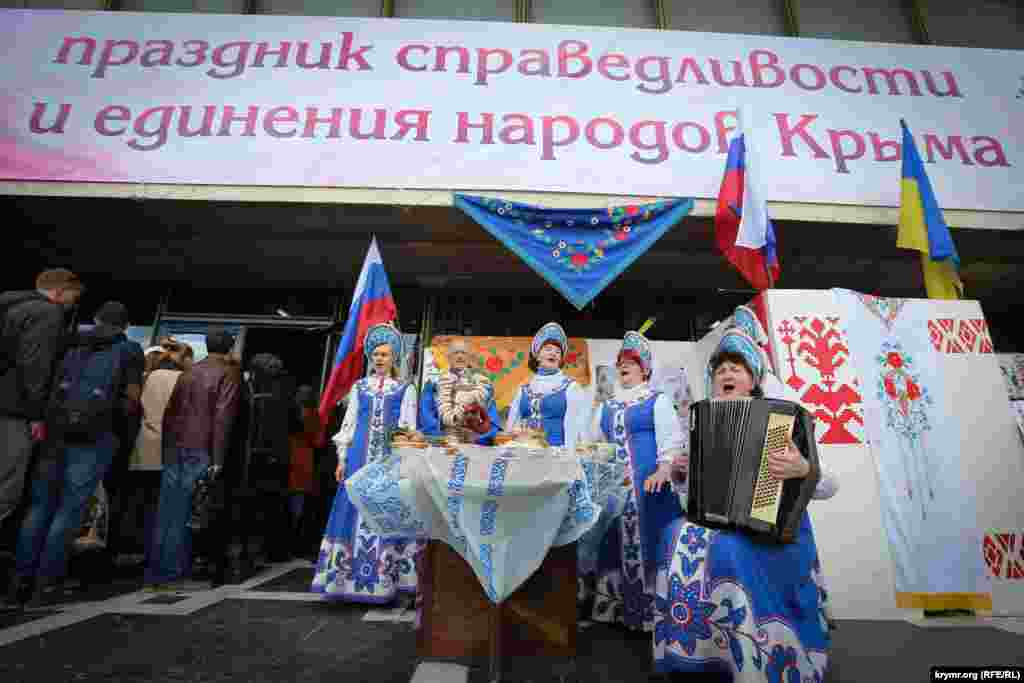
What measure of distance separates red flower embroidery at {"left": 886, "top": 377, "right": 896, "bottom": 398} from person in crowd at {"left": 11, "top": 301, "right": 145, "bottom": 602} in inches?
218

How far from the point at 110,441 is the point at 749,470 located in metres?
3.82

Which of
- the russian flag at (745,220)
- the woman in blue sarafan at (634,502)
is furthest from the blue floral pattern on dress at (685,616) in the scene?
the russian flag at (745,220)

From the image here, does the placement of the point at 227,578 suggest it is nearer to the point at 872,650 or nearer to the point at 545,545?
the point at 545,545

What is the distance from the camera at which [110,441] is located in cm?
315

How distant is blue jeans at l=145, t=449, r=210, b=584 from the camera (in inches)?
128

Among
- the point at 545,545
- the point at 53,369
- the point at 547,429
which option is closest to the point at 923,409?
the point at 547,429

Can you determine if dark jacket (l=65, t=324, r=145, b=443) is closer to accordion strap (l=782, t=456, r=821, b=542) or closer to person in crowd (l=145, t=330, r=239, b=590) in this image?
person in crowd (l=145, t=330, r=239, b=590)

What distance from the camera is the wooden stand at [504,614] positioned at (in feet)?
6.91

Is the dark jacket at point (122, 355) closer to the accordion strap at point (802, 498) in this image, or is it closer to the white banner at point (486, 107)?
the white banner at point (486, 107)

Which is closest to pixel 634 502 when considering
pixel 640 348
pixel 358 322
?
pixel 640 348

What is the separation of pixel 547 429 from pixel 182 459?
2625 mm

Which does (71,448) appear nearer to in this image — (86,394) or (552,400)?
(86,394)

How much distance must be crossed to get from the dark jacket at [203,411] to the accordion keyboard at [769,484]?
11.3 ft

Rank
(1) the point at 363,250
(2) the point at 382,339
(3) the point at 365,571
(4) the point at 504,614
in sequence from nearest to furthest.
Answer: (4) the point at 504,614 < (3) the point at 365,571 < (2) the point at 382,339 < (1) the point at 363,250
